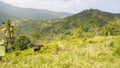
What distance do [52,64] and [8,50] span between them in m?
100

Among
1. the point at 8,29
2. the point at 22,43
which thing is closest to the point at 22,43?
the point at 22,43

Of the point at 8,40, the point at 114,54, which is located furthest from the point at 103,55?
the point at 8,40

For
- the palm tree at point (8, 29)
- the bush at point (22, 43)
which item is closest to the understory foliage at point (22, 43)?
the bush at point (22, 43)

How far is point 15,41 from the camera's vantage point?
10912 centimetres

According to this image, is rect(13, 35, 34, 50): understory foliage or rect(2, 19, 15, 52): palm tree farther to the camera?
rect(13, 35, 34, 50): understory foliage

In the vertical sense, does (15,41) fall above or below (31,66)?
below

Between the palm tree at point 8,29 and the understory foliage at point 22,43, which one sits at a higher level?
→ the palm tree at point 8,29

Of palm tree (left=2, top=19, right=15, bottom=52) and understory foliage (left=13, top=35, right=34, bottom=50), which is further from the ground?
palm tree (left=2, top=19, right=15, bottom=52)

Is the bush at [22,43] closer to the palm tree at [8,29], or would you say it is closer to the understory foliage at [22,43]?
the understory foliage at [22,43]

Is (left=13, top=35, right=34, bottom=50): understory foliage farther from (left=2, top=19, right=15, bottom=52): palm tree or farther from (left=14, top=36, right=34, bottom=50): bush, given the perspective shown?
(left=2, top=19, right=15, bottom=52): palm tree

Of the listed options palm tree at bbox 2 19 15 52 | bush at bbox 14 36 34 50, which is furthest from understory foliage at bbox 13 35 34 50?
palm tree at bbox 2 19 15 52

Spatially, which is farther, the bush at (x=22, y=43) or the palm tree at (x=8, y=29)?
the bush at (x=22, y=43)

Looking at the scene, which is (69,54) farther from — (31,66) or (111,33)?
(111,33)

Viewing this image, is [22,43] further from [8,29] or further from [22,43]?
[8,29]
